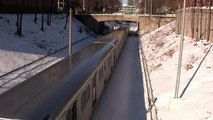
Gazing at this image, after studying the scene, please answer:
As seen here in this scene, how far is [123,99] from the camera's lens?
826 inches

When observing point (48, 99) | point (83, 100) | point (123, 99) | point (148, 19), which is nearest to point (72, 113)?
point (48, 99)

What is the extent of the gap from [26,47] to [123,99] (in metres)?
17.2

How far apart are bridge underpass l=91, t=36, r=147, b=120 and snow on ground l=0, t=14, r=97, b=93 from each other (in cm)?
604

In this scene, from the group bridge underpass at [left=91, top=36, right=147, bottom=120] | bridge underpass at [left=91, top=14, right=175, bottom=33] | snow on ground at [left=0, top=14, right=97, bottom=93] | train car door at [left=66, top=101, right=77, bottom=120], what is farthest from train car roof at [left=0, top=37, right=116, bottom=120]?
bridge underpass at [left=91, top=14, right=175, bottom=33]

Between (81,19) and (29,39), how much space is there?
38.5 m

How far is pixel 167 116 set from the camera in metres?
15.9

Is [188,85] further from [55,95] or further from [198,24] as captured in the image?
[198,24]

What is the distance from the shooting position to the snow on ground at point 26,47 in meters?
26.1

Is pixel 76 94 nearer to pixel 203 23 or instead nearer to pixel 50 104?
pixel 50 104

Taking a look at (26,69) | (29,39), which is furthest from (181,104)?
(29,39)

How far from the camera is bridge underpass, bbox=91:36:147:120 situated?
1756 cm

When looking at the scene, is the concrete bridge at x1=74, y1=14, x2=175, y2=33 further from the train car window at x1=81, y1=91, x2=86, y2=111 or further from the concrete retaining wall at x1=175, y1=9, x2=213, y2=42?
the train car window at x1=81, y1=91, x2=86, y2=111

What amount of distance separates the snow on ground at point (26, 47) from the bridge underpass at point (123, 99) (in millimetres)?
6039

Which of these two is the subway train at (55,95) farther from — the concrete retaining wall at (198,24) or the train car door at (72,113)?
the concrete retaining wall at (198,24)
